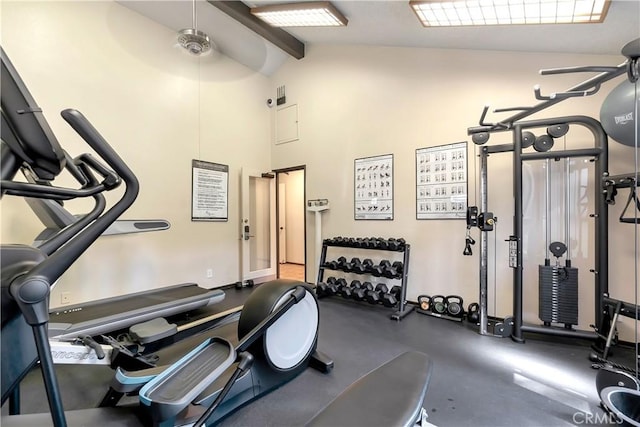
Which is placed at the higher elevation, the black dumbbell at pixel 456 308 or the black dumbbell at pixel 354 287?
the black dumbbell at pixel 354 287

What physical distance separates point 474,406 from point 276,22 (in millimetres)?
4728

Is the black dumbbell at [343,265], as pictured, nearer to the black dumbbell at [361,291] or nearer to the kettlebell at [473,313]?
the black dumbbell at [361,291]

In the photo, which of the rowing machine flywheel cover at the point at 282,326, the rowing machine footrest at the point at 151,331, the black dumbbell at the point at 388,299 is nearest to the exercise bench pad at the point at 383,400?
the rowing machine flywheel cover at the point at 282,326

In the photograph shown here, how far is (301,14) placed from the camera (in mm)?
3529

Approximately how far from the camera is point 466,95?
11.2 feet

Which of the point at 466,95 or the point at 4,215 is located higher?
the point at 466,95

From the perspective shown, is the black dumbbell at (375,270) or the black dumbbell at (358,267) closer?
the black dumbbell at (375,270)

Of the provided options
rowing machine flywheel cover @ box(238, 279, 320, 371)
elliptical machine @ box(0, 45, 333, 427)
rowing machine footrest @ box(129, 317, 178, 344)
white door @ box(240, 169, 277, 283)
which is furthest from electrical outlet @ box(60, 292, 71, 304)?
rowing machine flywheel cover @ box(238, 279, 320, 371)

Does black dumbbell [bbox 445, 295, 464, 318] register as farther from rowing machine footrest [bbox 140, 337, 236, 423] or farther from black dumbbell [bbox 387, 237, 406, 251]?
rowing machine footrest [bbox 140, 337, 236, 423]

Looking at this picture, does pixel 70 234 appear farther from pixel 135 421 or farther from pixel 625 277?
pixel 625 277

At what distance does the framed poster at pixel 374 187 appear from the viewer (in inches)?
162

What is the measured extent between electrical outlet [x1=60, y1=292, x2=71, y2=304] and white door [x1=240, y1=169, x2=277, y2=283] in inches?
93.3

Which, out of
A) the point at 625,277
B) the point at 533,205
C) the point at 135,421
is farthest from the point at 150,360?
the point at 625,277

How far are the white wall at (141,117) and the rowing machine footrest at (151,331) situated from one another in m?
1.73
